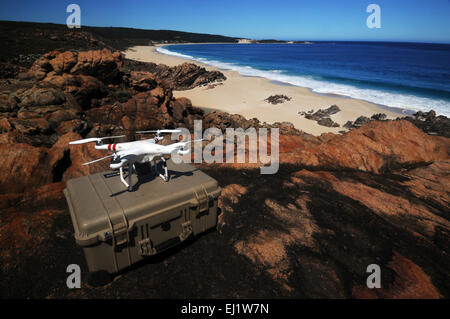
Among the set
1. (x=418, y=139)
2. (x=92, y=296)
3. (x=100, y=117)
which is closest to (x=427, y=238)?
(x=418, y=139)

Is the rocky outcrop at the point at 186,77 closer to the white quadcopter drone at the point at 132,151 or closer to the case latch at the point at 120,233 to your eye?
the white quadcopter drone at the point at 132,151

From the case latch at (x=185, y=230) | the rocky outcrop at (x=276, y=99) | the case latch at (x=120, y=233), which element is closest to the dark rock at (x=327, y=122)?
the rocky outcrop at (x=276, y=99)

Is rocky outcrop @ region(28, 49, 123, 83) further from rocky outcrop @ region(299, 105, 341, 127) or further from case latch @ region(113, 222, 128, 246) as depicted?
rocky outcrop @ region(299, 105, 341, 127)

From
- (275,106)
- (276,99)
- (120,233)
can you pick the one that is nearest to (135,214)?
(120,233)

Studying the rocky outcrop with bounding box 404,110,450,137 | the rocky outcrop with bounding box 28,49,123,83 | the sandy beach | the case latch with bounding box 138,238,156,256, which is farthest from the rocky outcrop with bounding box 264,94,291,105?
the case latch with bounding box 138,238,156,256

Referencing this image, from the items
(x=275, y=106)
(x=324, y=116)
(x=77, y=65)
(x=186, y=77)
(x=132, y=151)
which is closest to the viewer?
(x=132, y=151)

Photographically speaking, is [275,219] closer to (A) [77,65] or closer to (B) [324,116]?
(A) [77,65]
